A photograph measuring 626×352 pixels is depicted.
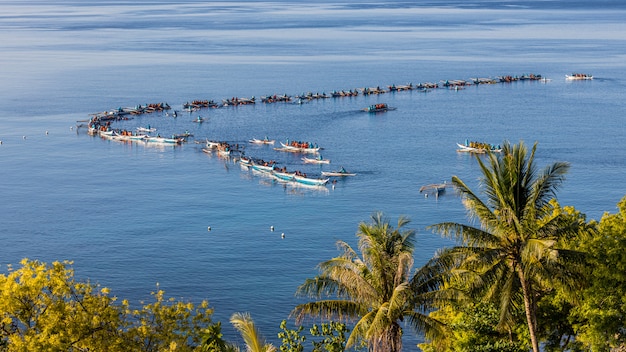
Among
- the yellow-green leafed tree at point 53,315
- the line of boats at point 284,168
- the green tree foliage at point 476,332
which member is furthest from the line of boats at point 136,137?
the yellow-green leafed tree at point 53,315

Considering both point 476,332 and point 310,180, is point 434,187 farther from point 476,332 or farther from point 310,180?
point 476,332

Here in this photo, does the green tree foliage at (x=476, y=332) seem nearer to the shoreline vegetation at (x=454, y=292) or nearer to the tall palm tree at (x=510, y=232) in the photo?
the shoreline vegetation at (x=454, y=292)

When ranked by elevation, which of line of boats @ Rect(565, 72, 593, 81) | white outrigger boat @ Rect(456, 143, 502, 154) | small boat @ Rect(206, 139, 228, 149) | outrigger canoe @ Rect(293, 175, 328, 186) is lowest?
outrigger canoe @ Rect(293, 175, 328, 186)

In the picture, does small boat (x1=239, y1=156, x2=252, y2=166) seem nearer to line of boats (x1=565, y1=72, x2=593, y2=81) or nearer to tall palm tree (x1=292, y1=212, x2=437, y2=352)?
tall palm tree (x1=292, y1=212, x2=437, y2=352)

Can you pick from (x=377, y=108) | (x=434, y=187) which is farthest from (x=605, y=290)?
(x=377, y=108)

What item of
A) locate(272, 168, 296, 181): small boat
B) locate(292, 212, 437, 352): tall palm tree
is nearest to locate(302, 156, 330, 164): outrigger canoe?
locate(272, 168, 296, 181): small boat

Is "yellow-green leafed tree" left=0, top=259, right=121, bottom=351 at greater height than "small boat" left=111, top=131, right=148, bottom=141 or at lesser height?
greater

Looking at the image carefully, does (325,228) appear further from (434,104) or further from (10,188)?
(434,104)

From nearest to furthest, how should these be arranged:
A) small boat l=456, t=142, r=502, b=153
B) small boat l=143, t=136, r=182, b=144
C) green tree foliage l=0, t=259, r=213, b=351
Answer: green tree foliage l=0, t=259, r=213, b=351
small boat l=456, t=142, r=502, b=153
small boat l=143, t=136, r=182, b=144
